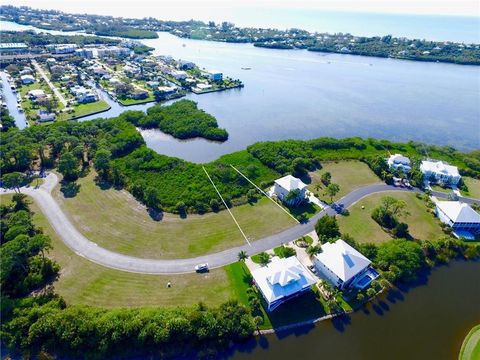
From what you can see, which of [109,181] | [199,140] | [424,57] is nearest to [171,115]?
[199,140]

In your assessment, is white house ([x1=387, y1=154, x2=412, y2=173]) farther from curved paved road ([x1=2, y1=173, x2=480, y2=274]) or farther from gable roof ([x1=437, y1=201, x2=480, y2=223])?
curved paved road ([x1=2, y1=173, x2=480, y2=274])

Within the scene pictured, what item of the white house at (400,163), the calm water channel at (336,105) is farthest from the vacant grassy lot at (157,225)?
the white house at (400,163)

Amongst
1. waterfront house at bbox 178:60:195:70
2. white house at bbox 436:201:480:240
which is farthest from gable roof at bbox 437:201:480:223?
waterfront house at bbox 178:60:195:70

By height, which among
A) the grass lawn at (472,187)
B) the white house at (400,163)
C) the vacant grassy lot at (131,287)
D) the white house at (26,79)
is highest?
the white house at (400,163)

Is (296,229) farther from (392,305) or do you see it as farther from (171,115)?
(171,115)

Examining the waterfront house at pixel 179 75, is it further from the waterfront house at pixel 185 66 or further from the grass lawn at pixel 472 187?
the grass lawn at pixel 472 187

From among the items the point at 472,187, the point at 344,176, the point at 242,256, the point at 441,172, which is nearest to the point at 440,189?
the point at 441,172
